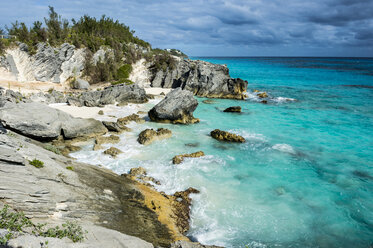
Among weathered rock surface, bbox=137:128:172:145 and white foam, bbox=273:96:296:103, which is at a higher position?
white foam, bbox=273:96:296:103

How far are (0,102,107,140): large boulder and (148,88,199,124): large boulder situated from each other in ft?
21.1

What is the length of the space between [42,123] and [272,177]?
1611cm

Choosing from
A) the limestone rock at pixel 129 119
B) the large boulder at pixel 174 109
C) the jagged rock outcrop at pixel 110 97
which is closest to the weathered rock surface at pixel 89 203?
the limestone rock at pixel 129 119

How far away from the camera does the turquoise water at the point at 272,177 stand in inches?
410

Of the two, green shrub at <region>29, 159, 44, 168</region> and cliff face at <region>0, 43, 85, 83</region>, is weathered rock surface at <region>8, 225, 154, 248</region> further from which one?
cliff face at <region>0, 43, 85, 83</region>

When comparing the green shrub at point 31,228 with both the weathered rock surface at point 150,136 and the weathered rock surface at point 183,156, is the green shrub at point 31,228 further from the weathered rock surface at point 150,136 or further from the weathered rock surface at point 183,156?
the weathered rock surface at point 150,136

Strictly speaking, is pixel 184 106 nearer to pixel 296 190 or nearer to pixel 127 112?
pixel 127 112

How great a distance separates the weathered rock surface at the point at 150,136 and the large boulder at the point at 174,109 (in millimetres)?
3869

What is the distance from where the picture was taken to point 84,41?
132 feet

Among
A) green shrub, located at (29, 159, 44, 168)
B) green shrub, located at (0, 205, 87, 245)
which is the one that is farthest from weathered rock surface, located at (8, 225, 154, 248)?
green shrub, located at (29, 159, 44, 168)

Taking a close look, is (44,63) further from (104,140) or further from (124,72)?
(104,140)

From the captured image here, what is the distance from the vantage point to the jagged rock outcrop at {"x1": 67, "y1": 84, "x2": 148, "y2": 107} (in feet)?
91.2

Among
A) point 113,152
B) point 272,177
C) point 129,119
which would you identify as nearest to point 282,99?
point 129,119

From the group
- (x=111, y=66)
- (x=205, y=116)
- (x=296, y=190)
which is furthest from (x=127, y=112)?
(x=296, y=190)
